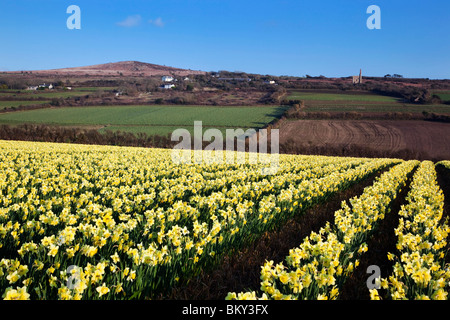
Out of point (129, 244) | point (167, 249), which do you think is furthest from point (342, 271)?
point (129, 244)

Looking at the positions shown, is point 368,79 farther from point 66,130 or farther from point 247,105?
point 66,130

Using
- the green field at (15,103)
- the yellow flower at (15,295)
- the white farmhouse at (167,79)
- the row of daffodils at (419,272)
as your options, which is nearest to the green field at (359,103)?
the white farmhouse at (167,79)

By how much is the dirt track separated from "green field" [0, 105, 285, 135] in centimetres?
835

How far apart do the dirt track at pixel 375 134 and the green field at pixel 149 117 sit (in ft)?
27.4

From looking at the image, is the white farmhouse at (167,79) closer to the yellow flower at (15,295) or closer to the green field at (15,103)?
the green field at (15,103)

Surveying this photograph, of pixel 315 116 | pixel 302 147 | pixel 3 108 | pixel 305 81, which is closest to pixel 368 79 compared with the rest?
pixel 305 81

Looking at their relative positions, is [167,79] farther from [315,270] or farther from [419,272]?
[419,272]

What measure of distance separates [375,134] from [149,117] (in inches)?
1840

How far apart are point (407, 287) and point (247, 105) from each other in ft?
249

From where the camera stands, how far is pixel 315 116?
62781 mm

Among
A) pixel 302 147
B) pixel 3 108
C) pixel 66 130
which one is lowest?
pixel 302 147

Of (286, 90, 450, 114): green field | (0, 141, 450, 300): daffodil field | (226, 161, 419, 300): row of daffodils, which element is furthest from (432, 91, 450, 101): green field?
(226, 161, 419, 300): row of daffodils

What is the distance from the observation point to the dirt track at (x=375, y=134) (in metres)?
43.3

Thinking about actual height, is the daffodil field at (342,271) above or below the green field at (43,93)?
below
